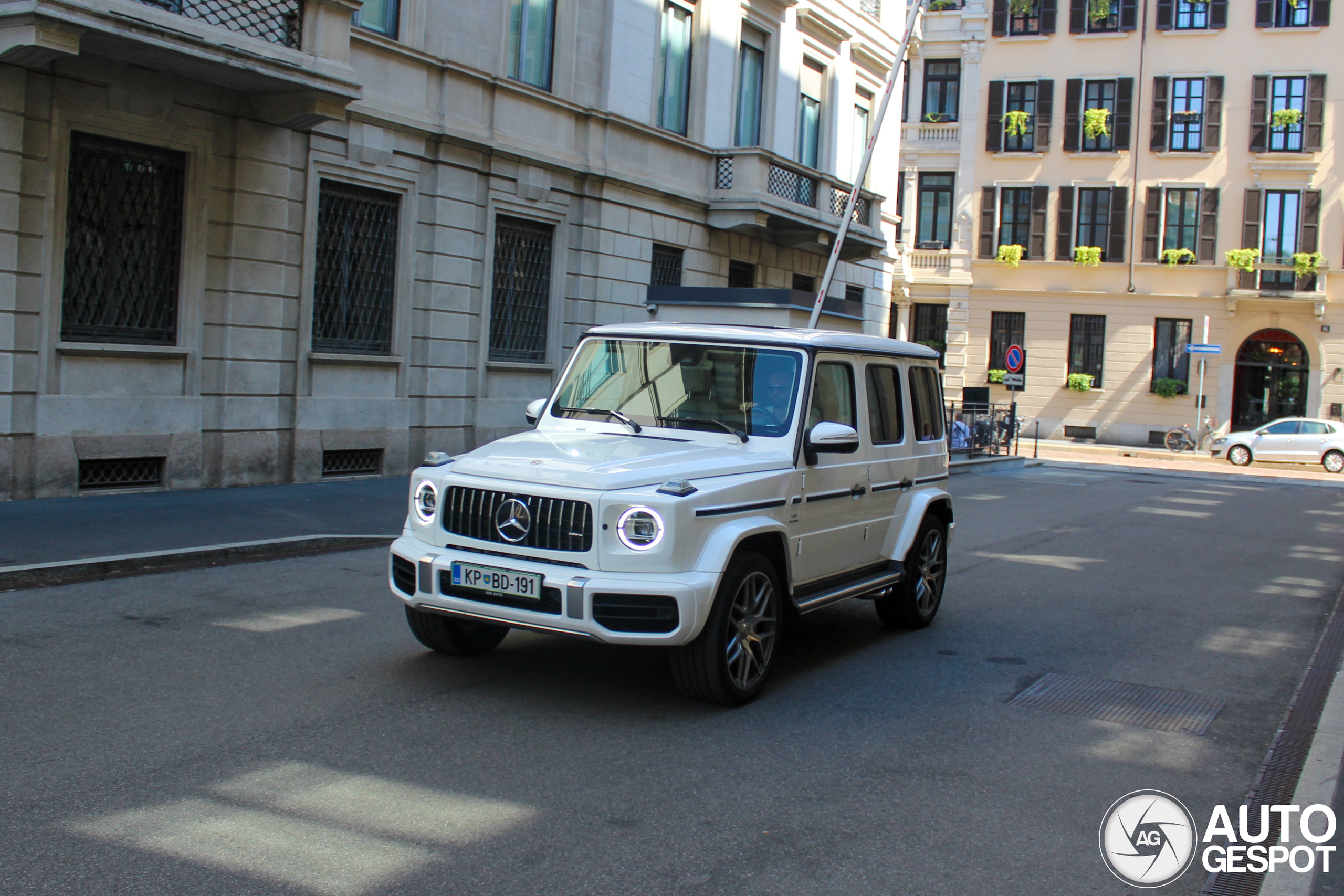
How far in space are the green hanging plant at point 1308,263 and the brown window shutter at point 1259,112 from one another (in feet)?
5.79

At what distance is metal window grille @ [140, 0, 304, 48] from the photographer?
40.8 feet

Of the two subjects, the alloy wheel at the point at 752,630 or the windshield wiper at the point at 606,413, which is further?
the windshield wiper at the point at 606,413

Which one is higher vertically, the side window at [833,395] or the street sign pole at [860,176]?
the street sign pole at [860,176]

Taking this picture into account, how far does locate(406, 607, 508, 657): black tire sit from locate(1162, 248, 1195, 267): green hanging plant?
131 feet

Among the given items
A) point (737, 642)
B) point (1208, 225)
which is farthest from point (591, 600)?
point (1208, 225)

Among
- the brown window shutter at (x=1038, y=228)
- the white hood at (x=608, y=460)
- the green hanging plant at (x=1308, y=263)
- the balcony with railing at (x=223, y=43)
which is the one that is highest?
the brown window shutter at (x=1038, y=228)

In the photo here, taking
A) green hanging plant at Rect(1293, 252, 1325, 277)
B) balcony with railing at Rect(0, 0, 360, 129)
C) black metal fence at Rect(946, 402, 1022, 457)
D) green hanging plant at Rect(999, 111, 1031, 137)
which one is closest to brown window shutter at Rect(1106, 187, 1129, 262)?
green hanging plant at Rect(999, 111, 1031, 137)

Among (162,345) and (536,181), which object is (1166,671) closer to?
(162,345)

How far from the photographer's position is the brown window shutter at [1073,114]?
4278cm

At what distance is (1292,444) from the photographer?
33.6 m

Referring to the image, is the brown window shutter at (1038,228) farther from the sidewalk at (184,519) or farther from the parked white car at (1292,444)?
the sidewalk at (184,519)

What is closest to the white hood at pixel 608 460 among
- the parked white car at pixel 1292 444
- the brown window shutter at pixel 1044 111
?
the parked white car at pixel 1292 444

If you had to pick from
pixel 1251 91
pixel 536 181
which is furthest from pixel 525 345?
pixel 1251 91

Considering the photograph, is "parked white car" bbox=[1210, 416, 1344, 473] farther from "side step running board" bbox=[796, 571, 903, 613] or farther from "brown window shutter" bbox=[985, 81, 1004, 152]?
"side step running board" bbox=[796, 571, 903, 613]
